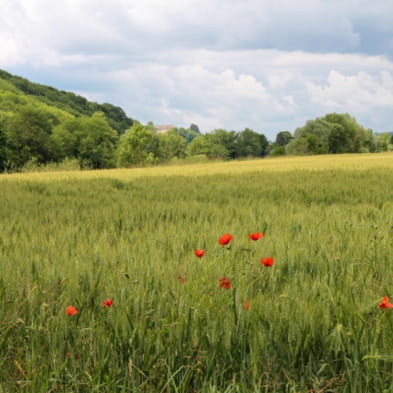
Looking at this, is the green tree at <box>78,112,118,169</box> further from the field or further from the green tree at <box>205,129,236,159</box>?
the field

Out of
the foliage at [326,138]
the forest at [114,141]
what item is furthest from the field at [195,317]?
the foliage at [326,138]

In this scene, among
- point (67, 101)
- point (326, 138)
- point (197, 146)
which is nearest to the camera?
point (326, 138)

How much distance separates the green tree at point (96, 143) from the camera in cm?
9444

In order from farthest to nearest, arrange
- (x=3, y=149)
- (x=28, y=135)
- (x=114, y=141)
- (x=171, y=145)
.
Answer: (x=171, y=145) < (x=114, y=141) < (x=28, y=135) < (x=3, y=149)

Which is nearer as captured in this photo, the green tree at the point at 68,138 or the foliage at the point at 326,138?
the foliage at the point at 326,138

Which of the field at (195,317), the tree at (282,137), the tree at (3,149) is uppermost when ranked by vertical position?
the tree at (282,137)

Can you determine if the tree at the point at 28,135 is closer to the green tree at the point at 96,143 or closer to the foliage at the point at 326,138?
the green tree at the point at 96,143

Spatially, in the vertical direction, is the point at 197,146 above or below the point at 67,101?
below

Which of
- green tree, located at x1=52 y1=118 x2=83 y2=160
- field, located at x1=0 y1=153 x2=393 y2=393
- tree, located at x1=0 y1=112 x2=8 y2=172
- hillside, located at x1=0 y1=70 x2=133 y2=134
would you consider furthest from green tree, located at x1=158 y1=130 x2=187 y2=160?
field, located at x1=0 y1=153 x2=393 y2=393

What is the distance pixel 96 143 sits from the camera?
3794 inches

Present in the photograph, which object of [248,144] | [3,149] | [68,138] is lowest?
[3,149]

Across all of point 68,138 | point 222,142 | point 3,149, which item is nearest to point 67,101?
point 222,142

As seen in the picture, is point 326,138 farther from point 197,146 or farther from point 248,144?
point 248,144

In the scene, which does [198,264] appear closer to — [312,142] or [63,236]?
[63,236]
